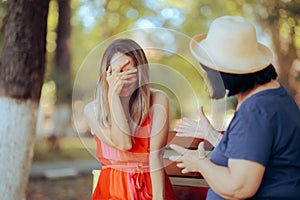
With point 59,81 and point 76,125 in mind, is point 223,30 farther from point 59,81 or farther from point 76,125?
point 59,81

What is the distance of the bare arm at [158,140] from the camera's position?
7.16 feet

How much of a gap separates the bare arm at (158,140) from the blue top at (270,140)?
1.31 ft

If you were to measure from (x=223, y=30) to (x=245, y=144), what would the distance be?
1.62 ft

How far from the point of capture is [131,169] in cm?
226

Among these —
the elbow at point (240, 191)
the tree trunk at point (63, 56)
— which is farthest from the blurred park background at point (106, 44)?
the elbow at point (240, 191)

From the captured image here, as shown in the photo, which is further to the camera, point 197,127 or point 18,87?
point 18,87

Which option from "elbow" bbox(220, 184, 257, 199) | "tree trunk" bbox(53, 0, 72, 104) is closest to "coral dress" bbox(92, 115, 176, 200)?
"elbow" bbox(220, 184, 257, 199)

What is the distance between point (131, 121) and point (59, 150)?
6.60 meters

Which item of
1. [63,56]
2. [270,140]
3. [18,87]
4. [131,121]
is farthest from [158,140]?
[63,56]

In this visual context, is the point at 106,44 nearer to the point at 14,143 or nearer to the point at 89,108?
the point at 89,108

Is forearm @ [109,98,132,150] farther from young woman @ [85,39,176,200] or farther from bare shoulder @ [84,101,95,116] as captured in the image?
bare shoulder @ [84,101,95,116]

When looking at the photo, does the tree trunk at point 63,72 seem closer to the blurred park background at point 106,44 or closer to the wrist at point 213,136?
the blurred park background at point 106,44

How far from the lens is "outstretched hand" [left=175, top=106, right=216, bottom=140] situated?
2.18m

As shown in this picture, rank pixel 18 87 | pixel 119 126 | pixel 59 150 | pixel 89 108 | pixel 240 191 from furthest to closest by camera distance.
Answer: pixel 59 150 < pixel 18 87 < pixel 89 108 < pixel 119 126 < pixel 240 191
